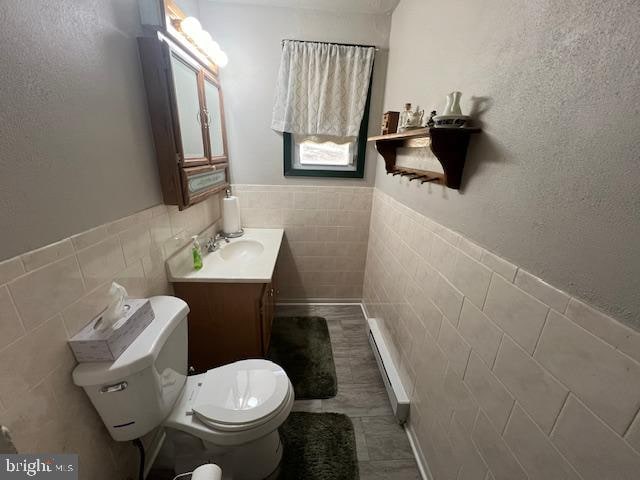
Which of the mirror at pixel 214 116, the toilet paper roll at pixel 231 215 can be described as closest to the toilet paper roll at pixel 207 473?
the mirror at pixel 214 116

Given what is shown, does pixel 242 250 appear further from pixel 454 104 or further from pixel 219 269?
pixel 454 104

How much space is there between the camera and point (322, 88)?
1.83 m

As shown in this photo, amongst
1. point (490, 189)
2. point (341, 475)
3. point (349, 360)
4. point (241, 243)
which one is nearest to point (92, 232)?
point (241, 243)

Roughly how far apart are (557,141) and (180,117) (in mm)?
1393

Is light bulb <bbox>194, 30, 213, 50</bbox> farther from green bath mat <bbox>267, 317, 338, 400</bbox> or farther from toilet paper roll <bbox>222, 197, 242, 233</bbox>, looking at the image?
green bath mat <bbox>267, 317, 338, 400</bbox>

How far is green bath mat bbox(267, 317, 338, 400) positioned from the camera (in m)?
1.62

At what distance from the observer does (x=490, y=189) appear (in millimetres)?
804

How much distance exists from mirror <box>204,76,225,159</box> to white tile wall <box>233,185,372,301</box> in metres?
0.39

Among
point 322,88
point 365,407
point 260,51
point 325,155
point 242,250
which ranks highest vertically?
point 260,51

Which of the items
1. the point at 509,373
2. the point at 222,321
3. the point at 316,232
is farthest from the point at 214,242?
the point at 509,373

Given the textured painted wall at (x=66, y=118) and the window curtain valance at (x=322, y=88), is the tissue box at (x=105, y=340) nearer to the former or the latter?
the textured painted wall at (x=66, y=118)

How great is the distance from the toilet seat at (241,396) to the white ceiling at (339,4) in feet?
7.21

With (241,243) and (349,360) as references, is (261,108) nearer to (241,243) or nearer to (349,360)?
(241,243)

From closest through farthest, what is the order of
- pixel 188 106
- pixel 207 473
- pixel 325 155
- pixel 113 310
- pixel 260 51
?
pixel 207 473 < pixel 113 310 < pixel 188 106 < pixel 260 51 < pixel 325 155
